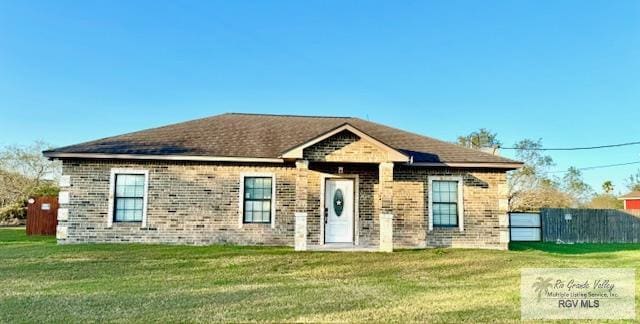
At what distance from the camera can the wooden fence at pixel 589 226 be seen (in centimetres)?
1798

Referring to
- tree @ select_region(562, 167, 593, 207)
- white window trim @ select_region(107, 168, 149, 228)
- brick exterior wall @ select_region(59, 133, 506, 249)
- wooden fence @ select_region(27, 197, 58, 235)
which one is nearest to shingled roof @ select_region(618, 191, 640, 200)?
tree @ select_region(562, 167, 593, 207)

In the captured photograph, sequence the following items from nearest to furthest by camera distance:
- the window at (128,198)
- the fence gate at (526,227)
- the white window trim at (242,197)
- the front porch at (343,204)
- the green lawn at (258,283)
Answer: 1. the green lawn at (258,283)
2. the window at (128,198)
3. the white window trim at (242,197)
4. the front porch at (343,204)
5. the fence gate at (526,227)

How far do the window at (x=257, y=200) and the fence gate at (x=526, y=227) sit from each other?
34.7 feet

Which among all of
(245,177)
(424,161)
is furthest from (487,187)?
(245,177)

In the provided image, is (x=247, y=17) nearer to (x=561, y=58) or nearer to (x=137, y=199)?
(x=137, y=199)

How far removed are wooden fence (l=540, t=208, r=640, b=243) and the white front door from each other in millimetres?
9432

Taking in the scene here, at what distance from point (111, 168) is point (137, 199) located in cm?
121

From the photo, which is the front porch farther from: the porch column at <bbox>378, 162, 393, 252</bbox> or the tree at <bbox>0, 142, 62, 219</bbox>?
the tree at <bbox>0, 142, 62, 219</bbox>

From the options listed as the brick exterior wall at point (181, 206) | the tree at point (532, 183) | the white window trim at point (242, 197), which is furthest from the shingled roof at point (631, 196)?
the white window trim at point (242, 197)

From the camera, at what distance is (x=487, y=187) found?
13.9 m

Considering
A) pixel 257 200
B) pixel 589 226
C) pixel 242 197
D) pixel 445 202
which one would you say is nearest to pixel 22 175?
pixel 242 197

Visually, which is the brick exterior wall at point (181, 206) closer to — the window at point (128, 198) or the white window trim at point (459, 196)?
the window at point (128, 198)

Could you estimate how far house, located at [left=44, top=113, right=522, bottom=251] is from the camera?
41.3ft

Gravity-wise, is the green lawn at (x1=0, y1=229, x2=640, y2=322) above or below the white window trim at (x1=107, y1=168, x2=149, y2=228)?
below
